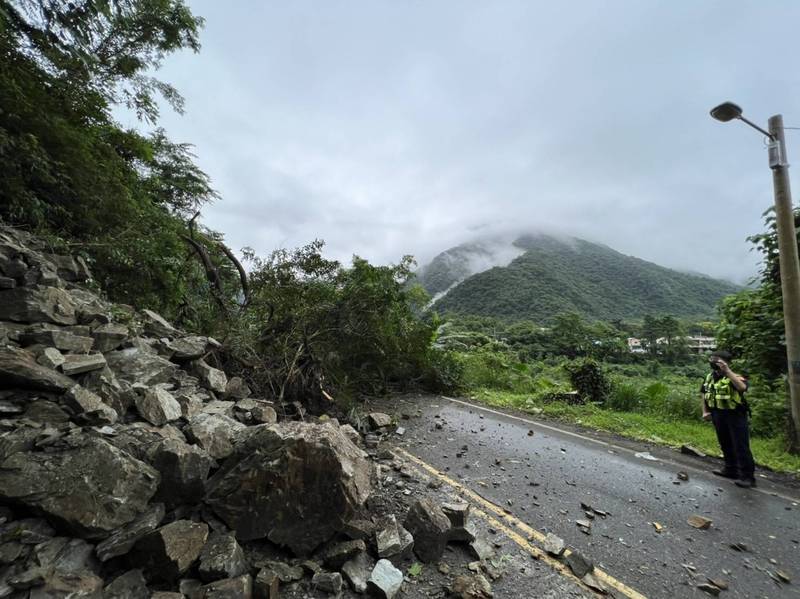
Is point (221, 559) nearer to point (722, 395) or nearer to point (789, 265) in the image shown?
point (722, 395)

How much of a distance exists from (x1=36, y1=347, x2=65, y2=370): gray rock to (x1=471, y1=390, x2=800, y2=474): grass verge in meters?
8.33

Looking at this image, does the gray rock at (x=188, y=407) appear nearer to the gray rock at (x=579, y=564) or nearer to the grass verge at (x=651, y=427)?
the gray rock at (x=579, y=564)

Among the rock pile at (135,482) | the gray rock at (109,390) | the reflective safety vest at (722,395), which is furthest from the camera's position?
the reflective safety vest at (722,395)

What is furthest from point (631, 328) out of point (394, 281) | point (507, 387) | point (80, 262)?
point (80, 262)

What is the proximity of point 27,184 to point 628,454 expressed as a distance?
32.7 feet

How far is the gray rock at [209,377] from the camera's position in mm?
4668

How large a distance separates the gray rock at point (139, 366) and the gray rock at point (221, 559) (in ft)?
7.05

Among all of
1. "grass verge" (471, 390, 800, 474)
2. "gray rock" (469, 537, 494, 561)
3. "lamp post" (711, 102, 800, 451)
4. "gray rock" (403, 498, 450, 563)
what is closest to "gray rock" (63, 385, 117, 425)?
"gray rock" (403, 498, 450, 563)

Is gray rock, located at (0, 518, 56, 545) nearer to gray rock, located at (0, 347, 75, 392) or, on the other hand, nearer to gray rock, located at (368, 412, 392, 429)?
gray rock, located at (0, 347, 75, 392)

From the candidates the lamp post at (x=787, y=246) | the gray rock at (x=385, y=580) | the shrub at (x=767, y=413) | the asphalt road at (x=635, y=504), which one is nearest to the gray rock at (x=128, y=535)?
the gray rock at (x=385, y=580)

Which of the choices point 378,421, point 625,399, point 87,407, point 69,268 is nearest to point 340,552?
point 87,407

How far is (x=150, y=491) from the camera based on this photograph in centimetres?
239

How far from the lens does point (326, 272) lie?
8680 mm

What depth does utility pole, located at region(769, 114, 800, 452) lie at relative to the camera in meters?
5.11
